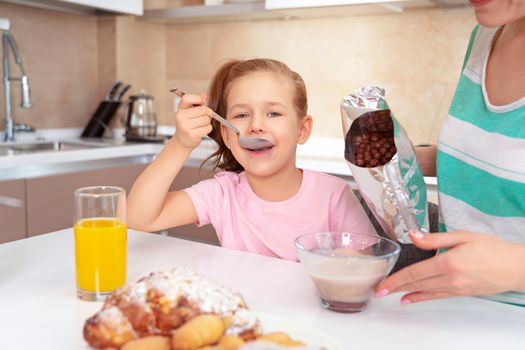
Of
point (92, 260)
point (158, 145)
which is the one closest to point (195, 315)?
point (92, 260)

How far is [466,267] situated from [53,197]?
1970 millimetres

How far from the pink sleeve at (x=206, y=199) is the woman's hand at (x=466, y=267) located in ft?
2.13

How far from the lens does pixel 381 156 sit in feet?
2.88

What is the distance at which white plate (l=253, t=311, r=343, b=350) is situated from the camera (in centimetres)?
58

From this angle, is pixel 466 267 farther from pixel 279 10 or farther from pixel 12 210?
pixel 279 10

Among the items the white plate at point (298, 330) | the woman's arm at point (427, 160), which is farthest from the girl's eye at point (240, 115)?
the white plate at point (298, 330)

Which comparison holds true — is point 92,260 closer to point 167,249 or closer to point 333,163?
point 167,249

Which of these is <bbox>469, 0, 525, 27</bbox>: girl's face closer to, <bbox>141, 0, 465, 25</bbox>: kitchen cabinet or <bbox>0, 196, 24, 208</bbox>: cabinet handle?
<bbox>141, 0, 465, 25</bbox>: kitchen cabinet

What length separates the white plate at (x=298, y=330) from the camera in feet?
1.90

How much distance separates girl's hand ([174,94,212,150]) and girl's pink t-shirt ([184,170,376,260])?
24 centimetres

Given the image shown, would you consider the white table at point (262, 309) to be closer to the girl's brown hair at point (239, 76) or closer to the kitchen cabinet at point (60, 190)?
the girl's brown hair at point (239, 76)

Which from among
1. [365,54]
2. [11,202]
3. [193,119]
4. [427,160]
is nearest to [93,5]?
[11,202]

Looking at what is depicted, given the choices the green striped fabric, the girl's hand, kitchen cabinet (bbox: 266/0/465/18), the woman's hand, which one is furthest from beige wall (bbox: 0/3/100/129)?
the woman's hand

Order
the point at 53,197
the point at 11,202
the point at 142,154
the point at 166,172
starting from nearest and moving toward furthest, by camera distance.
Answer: the point at 166,172
the point at 11,202
the point at 53,197
the point at 142,154
